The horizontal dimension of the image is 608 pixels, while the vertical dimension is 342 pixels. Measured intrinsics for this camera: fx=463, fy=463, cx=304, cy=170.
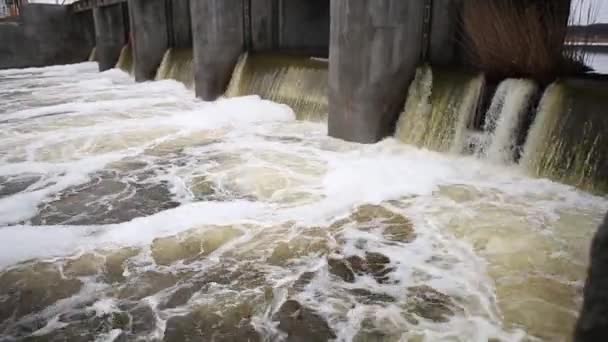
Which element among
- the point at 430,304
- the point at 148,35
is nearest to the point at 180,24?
the point at 148,35

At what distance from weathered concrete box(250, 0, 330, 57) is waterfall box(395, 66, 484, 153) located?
16.4ft

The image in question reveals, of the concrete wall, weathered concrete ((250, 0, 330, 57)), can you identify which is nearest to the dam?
weathered concrete ((250, 0, 330, 57))

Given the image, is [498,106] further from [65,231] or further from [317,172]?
[65,231]

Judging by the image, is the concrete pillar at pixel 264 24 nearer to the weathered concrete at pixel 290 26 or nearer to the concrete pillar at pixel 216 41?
the weathered concrete at pixel 290 26

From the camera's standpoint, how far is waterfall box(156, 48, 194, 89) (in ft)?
45.9

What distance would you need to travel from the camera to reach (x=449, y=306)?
129 inches

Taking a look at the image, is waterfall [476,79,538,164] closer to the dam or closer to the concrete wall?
the dam

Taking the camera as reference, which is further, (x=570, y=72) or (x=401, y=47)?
(x=401, y=47)

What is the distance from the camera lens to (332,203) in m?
5.15

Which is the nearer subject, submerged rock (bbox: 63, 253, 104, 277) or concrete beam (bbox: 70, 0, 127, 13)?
submerged rock (bbox: 63, 253, 104, 277)

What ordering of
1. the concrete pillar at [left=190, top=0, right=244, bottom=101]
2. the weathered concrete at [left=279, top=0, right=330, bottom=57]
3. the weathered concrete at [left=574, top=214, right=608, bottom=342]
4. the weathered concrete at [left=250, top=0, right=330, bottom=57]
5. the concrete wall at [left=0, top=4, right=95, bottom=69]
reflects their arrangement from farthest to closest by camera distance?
the concrete wall at [left=0, top=4, right=95, bottom=69]
the weathered concrete at [left=279, top=0, right=330, bottom=57]
the weathered concrete at [left=250, top=0, right=330, bottom=57]
the concrete pillar at [left=190, top=0, right=244, bottom=101]
the weathered concrete at [left=574, top=214, right=608, bottom=342]

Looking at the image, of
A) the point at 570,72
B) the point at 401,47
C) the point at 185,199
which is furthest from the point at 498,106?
the point at 185,199

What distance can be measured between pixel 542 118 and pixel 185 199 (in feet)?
14.7

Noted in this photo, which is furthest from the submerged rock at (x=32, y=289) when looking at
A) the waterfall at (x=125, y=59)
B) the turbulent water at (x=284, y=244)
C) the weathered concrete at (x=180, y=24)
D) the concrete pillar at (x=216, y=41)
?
the waterfall at (x=125, y=59)
